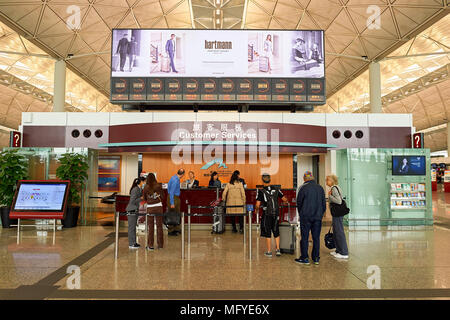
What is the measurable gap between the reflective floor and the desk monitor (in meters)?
0.77

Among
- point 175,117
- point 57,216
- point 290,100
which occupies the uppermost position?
point 290,100

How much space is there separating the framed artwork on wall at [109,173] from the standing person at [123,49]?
4.48 m

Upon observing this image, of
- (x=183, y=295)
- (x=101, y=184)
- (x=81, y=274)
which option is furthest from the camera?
(x=101, y=184)

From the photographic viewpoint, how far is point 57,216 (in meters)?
7.62

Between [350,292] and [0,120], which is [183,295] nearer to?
[350,292]

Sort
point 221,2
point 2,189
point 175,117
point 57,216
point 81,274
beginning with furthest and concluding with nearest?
1. point 221,2
2. point 175,117
3. point 2,189
4. point 57,216
5. point 81,274

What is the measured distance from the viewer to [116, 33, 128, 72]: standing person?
36.9 feet

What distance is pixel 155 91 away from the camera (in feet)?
36.6

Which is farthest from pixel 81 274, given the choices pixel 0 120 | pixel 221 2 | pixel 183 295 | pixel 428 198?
pixel 0 120

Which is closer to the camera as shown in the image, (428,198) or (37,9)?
(428,198)

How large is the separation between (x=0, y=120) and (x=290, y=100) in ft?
115

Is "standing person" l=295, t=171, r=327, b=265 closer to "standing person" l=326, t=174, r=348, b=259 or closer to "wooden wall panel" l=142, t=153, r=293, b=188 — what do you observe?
"standing person" l=326, t=174, r=348, b=259

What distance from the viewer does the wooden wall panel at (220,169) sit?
1229 cm

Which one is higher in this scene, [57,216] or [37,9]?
[37,9]
